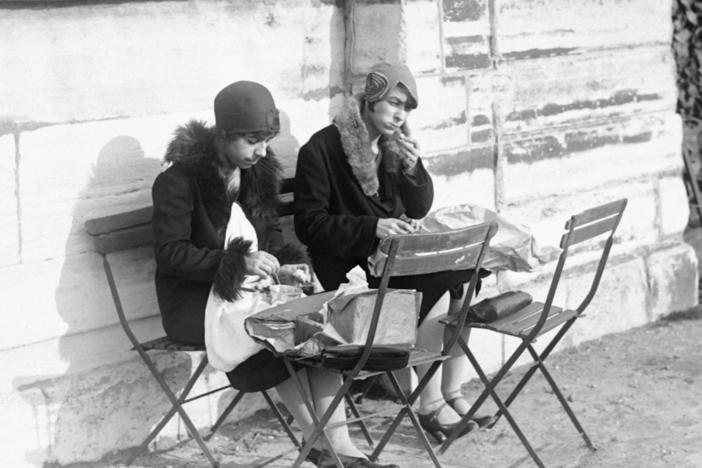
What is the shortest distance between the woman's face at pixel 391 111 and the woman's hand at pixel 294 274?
0.77m

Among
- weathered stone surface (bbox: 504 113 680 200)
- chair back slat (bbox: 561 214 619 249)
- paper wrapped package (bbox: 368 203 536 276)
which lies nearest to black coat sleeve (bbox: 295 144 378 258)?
paper wrapped package (bbox: 368 203 536 276)

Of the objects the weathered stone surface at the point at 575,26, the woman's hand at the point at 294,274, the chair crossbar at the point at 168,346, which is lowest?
the chair crossbar at the point at 168,346

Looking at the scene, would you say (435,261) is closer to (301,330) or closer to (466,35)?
(301,330)

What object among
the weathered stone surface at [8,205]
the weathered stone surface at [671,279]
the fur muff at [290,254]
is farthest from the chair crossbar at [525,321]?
the weathered stone surface at [671,279]

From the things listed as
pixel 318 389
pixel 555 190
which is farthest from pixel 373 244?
pixel 555 190

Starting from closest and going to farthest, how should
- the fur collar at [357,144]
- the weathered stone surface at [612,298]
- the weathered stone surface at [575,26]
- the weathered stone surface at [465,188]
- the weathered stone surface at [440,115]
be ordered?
the fur collar at [357,144] < the weathered stone surface at [440,115] < the weathered stone surface at [465,188] < the weathered stone surface at [575,26] < the weathered stone surface at [612,298]

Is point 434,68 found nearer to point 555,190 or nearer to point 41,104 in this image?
point 555,190

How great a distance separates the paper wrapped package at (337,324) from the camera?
4.62 m

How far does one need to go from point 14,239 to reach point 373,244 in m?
1.48

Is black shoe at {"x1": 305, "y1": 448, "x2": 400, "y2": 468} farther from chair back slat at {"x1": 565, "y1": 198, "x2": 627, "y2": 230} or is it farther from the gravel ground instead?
chair back slat at {"x1": 565, "y1": 198, "x2": 627, "y2": 230}

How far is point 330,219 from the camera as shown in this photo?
553cm

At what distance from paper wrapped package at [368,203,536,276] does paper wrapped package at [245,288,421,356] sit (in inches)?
37.3

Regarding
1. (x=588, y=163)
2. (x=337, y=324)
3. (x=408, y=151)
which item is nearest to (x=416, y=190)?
(x=408, y=151)

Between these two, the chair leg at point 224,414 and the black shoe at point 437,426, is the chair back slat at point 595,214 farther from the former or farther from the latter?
the chair leg at point 224,414
